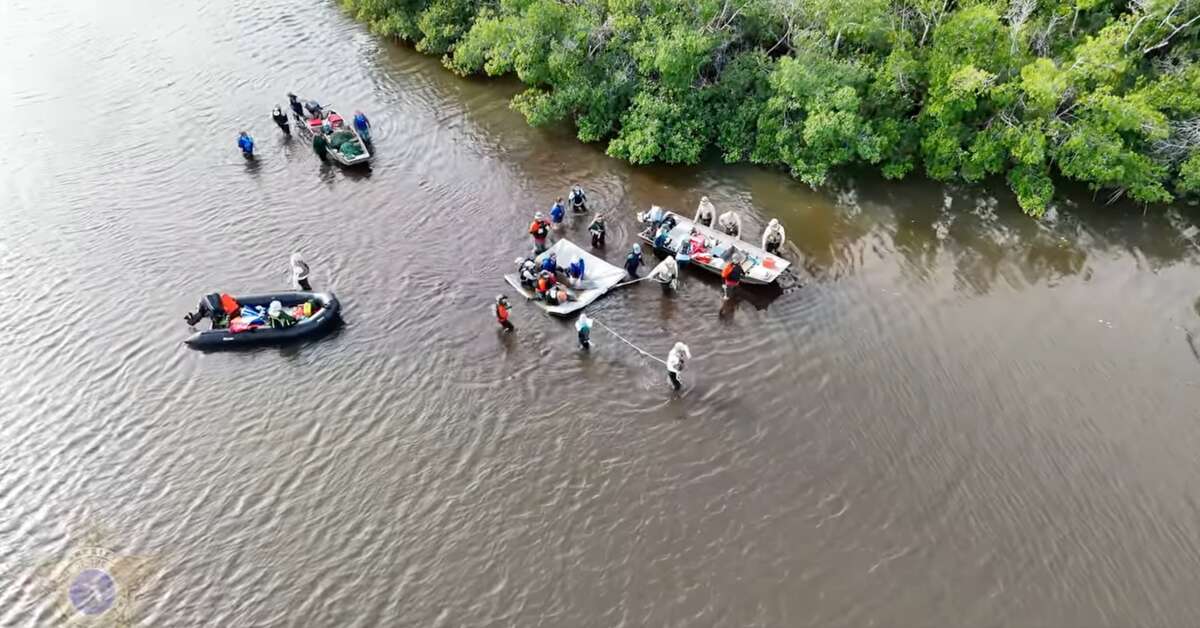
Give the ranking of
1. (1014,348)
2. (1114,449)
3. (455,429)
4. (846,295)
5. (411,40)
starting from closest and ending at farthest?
(1114,449)
(455,429)
(1014,348)
(846,295)
(411,40)

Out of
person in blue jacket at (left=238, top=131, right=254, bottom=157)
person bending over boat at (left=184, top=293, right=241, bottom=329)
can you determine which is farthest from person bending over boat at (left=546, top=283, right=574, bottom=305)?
person in blue jacket at (left=238, top=131, right=254, bottom=157)

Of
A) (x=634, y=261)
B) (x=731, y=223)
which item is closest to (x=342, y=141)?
(x=634, y=261)

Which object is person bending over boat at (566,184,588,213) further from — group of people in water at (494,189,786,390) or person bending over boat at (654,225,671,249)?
person bending over boat at (654,225,671,249)

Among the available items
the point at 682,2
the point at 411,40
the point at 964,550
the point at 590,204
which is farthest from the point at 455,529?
the point at 411,40

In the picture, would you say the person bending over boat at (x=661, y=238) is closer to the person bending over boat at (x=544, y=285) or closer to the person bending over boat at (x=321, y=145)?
the person bending over boat at (x=544, y=285)

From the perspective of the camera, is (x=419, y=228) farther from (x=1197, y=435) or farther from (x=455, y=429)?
(x=1197, y=435)
